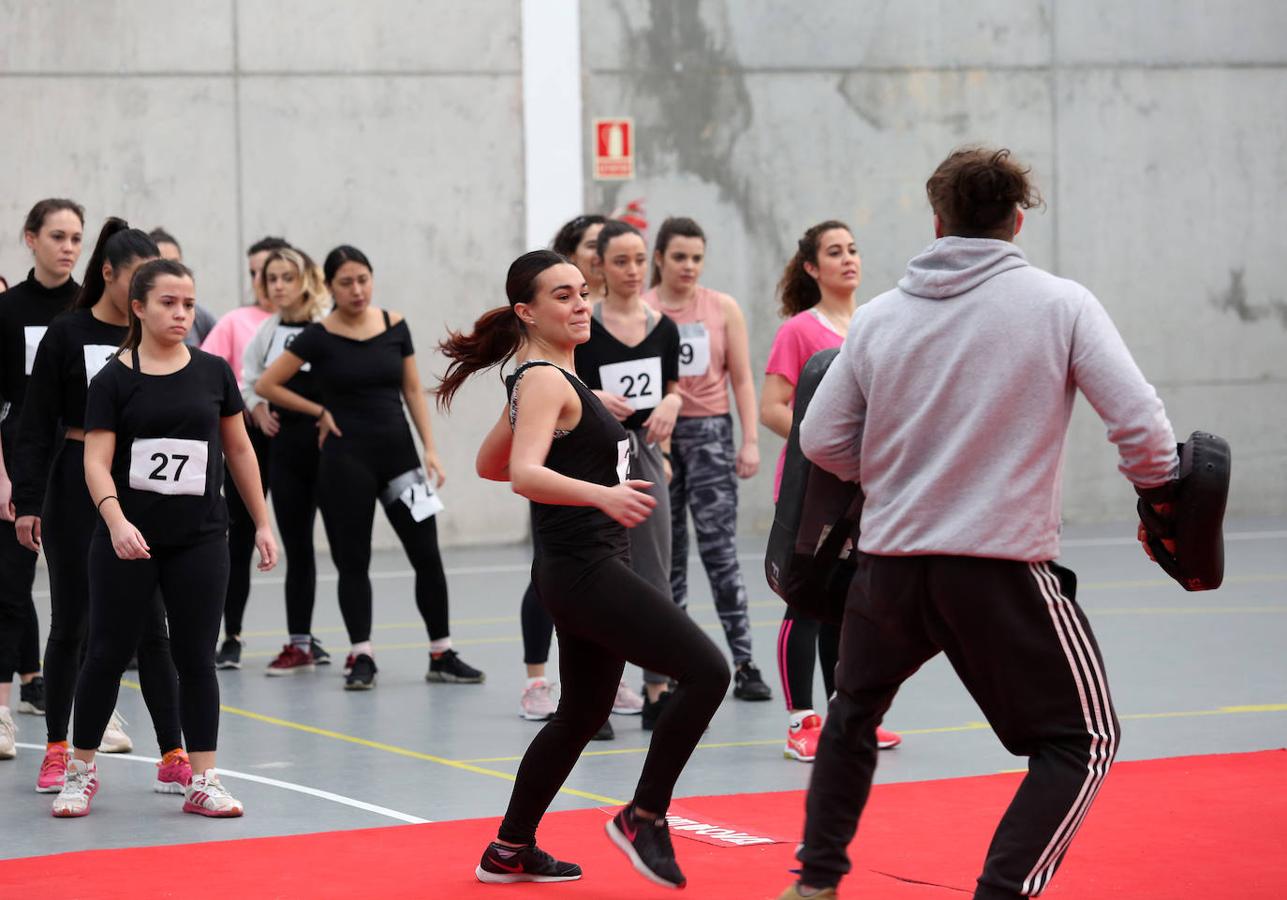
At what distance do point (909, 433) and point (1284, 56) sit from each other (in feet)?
36.3

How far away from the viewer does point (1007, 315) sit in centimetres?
330

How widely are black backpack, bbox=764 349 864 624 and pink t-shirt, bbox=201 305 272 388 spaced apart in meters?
4.95

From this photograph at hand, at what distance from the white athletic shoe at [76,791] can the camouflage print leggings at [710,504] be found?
230 centimetres

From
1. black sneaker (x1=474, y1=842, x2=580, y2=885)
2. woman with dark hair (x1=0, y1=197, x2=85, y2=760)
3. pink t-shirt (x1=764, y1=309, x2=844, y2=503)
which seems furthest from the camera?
woman with dark hair (x1=0, y1=197, x2=85, y2=760)

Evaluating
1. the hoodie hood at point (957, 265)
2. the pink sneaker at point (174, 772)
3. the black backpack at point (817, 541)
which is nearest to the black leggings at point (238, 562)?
the pink sneaker at point (174, 772)

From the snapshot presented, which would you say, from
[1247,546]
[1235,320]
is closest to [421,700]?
[1247,546]

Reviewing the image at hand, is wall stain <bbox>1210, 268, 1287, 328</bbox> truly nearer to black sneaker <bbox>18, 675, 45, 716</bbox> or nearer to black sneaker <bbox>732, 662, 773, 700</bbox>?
black sneaker <bbox>732, 662, 773, 700</bbox>

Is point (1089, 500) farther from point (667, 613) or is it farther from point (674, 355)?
point (667, 613)

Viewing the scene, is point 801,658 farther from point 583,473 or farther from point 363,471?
point 363,471

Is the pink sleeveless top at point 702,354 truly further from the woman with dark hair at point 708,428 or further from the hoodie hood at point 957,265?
the hoodie hood at point 957,265

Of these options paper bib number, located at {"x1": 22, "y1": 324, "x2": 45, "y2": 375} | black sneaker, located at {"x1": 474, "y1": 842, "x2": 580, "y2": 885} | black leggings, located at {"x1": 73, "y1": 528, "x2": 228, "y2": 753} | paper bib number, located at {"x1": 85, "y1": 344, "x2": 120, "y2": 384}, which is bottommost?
black sneaker, located at {"x1": 474, "y1": 842, "x2": 580, "y2": 885}

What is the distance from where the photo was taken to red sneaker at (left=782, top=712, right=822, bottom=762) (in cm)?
562

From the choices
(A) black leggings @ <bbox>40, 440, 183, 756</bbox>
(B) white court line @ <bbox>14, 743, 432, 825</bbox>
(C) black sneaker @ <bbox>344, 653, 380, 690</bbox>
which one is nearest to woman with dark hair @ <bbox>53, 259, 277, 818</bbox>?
(A) black leggings @ <bbox>40, 440, 183, 756</bbox>

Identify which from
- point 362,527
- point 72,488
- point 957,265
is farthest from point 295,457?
point 957,265
